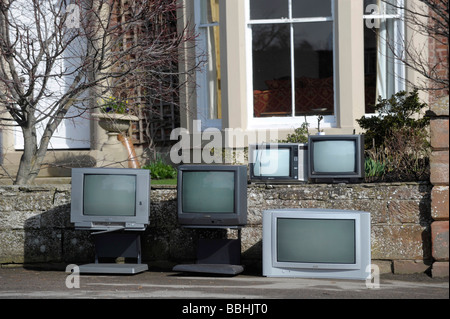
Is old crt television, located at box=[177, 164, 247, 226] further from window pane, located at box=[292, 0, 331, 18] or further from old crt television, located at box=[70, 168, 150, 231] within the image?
window pane, located at box=[292, 0, 331, 18]

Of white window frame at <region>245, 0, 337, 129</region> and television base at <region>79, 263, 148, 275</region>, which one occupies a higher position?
white window frame at <region>245, 0, 337, 129</region>

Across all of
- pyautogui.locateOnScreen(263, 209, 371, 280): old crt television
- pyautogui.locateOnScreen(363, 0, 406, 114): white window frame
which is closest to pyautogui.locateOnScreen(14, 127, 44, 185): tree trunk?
pyautogui.locateOnScreen(263, 209, 371, 280): old crt television

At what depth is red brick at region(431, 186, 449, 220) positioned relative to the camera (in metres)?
7.29

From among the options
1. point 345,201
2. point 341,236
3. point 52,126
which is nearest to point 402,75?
point 345,201

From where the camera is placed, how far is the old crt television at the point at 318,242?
7008mm

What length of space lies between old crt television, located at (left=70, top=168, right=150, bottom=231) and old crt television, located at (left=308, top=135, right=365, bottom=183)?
1726mm

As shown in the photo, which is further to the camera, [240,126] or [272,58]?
[272,58]

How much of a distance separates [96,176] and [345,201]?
2552mm

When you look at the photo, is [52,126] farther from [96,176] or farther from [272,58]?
[272,58]

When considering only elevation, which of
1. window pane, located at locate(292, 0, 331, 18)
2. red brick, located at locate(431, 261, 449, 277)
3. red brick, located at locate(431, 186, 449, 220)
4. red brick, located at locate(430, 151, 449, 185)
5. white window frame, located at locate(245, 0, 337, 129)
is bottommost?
red brick, located at locate(431, 261, 449, 277)

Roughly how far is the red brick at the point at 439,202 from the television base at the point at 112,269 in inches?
117

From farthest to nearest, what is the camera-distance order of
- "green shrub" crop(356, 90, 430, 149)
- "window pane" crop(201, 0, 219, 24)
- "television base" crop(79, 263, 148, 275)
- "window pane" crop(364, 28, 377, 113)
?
"window pane" crop(201, 0, 219, 24)
"window pane" crop(364, 28, 377, 113)
"green shrub" crop(356, 90, 430, 149)
"television base" crop(79, 263, 148, 275)

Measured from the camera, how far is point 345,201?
7.62 metres

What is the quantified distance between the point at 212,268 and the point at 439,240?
7.36 feet
